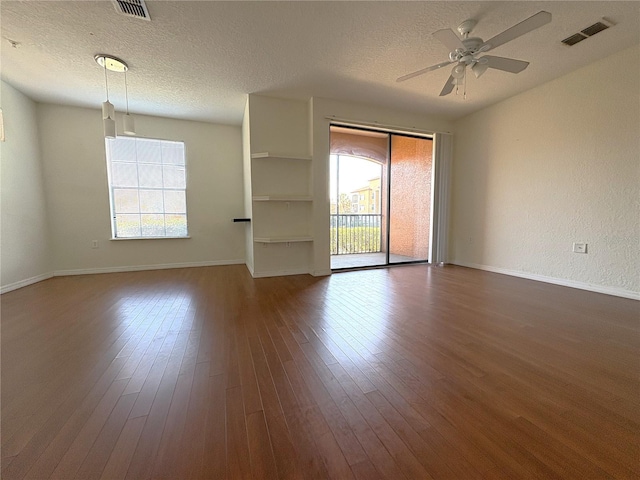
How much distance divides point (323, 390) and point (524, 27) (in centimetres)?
304

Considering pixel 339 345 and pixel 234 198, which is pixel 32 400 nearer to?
pixel 339 345

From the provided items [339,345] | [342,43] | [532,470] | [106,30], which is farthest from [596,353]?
[106,30]

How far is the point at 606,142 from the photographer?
315cm

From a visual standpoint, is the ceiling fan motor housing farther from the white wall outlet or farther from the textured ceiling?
the white wall outlet

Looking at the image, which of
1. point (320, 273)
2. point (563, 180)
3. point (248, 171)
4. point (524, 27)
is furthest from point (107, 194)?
point (563, 180)

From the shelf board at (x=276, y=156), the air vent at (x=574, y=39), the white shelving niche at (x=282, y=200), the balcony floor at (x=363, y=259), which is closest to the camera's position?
the air vent at (x=574, y=39)

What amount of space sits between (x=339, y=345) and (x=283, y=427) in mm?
844

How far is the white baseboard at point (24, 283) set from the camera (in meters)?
3.42

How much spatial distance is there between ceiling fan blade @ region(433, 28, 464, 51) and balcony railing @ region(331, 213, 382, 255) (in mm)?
4405

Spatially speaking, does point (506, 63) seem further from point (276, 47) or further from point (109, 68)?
point (109, 68)

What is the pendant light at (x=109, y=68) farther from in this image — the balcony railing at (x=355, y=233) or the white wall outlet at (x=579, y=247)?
the white wall outlet at (x=579, y=247)

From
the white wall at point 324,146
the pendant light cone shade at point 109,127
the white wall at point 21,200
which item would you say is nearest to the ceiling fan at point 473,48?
the white wall at point 324,146

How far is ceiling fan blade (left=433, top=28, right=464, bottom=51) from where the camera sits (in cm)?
213

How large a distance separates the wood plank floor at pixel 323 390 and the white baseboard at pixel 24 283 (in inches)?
33.7
